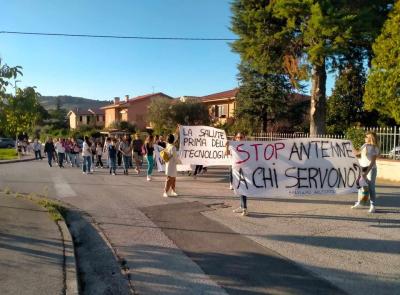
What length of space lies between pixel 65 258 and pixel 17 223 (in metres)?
2.43

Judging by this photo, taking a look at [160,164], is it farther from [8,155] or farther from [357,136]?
[8,155]

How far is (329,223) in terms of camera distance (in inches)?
327

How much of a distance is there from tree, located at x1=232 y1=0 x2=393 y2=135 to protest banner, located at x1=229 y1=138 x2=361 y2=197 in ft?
45.8

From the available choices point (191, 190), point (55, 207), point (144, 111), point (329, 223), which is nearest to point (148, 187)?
point (191, 190)

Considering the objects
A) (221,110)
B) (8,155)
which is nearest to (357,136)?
(8,155)

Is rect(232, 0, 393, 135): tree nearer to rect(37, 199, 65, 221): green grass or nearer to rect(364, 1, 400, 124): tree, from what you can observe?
rect(364, 1, 400, 124): tree

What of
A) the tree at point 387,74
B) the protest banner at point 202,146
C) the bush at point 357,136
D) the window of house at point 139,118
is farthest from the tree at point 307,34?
the window of house at point 139,118

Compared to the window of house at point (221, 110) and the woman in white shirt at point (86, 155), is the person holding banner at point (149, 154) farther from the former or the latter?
the window of house at point (221, 110)

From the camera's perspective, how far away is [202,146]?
48.1ft

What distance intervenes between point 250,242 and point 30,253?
3.37 meters

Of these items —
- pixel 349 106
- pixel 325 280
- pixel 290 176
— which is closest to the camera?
pixel 325 280

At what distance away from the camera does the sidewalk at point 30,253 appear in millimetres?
4952

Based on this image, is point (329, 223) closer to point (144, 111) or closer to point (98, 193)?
point (98, 193)

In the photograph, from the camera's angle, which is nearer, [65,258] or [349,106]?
[65,258]
